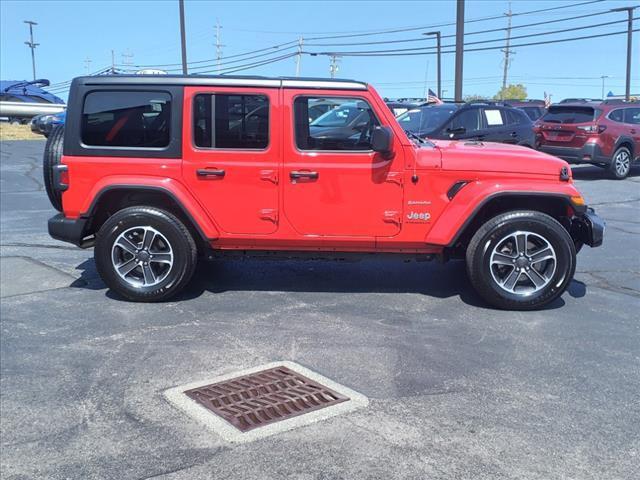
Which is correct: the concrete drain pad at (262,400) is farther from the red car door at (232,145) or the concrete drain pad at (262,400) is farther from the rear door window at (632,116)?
the rear door window at (632,116)

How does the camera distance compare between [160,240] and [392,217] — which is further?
[160,240]

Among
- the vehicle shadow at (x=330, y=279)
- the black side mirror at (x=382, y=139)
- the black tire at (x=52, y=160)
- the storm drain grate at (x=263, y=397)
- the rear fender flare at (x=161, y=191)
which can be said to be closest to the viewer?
the storm drain grate at (x=263, y=397)

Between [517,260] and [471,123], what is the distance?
7.79 m

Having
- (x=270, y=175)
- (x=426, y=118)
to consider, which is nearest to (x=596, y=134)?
(x=426, y=118)

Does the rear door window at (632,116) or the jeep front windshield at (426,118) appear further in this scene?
the rear door window at (632,116)

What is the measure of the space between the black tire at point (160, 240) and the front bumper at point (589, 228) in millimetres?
3358

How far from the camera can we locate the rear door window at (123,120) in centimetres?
551

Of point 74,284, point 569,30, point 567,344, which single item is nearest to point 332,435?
point 567,344

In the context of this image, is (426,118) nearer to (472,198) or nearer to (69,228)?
(472,198)

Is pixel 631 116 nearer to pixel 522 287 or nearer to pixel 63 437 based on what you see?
pixel 522 287

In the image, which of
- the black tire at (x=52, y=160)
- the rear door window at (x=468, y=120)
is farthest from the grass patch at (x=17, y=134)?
the black tire at (x=52, y=160)

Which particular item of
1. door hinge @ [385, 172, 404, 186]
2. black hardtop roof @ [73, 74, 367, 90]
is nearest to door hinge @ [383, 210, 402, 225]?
door hinge @ [385, 172, 404, 186]

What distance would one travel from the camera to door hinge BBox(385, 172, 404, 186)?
5.41m

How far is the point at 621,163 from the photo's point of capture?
1482 cm
